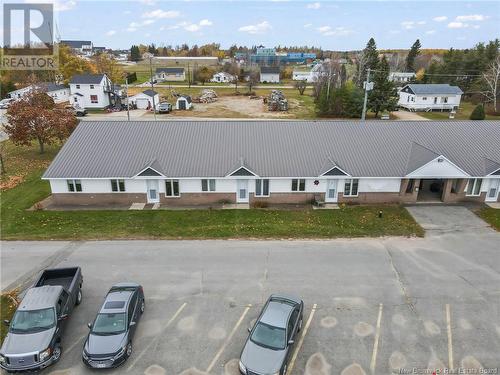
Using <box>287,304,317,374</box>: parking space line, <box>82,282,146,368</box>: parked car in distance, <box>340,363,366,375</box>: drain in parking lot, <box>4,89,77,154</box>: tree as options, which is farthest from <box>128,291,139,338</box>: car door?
<box>4,89,77,154</box>: tree

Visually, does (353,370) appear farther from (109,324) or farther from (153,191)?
(153,191)

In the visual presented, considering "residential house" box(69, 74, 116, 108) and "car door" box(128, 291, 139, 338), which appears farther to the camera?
"residential house" box(69, 74, 116, 108)

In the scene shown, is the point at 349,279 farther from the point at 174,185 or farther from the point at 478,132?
the point at 478,132

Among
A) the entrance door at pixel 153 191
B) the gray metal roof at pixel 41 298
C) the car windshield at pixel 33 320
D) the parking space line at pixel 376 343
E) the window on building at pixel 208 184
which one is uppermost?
the window on building at pixel 208 184

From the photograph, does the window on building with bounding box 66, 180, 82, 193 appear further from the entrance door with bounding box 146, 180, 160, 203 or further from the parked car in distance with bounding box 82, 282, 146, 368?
the parked car in distance with bounding box 82, 282, 146, 368

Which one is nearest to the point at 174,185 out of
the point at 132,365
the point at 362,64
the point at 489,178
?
the point at 132,365

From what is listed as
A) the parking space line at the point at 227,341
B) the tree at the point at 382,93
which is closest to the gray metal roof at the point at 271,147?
the parking space line at the point at 227,341

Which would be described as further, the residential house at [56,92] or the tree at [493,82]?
the residential house at [56,92]

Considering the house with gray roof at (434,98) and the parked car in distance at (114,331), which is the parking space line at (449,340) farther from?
the house with gray roof at (434,98)
